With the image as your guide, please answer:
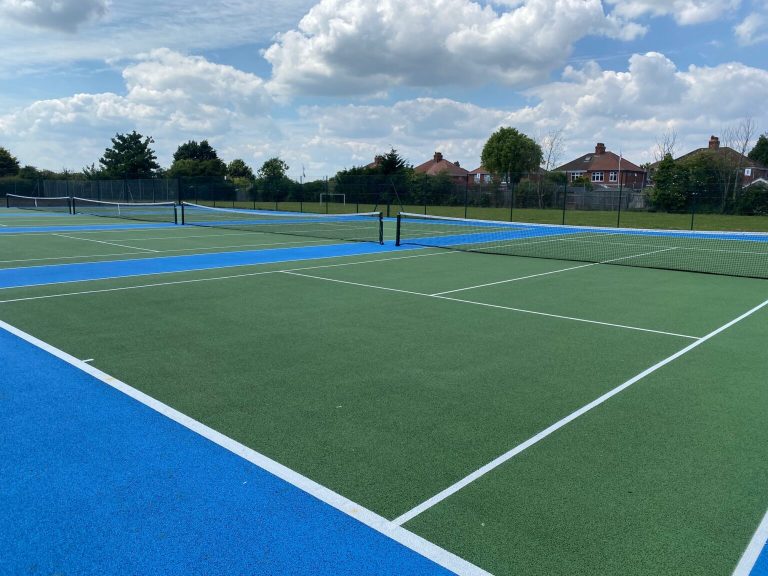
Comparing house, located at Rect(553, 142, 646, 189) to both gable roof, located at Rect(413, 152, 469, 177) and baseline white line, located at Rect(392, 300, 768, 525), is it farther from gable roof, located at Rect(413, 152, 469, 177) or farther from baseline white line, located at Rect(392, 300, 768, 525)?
baseline white line, located at Rect(392, 300, 768, 525)

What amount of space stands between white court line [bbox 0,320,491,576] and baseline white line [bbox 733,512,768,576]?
4.44 ft

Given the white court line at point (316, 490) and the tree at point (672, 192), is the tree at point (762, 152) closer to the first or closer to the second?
the tree at point (672, 192)

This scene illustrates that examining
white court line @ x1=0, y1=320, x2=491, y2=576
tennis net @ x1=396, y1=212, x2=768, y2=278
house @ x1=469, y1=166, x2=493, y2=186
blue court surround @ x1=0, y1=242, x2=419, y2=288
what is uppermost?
house @ x1=469, y1=166, x2=493, y2=186

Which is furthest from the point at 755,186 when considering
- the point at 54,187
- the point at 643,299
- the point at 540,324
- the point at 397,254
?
the point at 54,187

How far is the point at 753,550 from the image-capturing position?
3213 mm

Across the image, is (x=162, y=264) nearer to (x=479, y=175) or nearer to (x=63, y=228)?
(x=63, y=228)

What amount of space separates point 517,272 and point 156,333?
351 inches

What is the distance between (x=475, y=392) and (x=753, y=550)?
270 centimetres

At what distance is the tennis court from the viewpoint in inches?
133

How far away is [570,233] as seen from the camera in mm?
27797

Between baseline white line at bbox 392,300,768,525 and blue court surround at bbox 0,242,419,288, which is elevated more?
blue court surround at bbox 0,242,419,288

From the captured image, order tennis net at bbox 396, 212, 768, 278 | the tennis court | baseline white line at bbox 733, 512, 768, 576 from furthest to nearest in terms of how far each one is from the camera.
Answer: tennis net at bbox 396, 212, 768, 278, the tennis court, baseline white line at bbox 733, 512, 768, 576

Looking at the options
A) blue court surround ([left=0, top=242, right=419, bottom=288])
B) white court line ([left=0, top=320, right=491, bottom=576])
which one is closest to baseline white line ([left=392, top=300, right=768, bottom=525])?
white court line ([left=0, top=320, right=491, bottom=576])

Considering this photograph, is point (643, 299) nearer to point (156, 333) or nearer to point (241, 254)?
point (156, 333)
